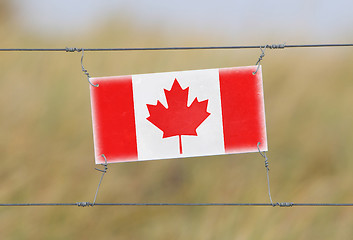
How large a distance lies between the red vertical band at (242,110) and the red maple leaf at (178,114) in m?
0.07

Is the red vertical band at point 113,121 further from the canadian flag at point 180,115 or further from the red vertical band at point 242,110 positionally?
the red vertical band at point 242,110

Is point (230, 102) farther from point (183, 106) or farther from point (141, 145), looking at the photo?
point (141, 145)

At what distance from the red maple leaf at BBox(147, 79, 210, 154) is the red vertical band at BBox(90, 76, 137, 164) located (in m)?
0.08

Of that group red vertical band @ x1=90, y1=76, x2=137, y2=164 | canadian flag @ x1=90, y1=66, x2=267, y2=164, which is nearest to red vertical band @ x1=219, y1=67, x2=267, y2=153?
canadian flag @ x1=90, y1=66, x2=267, y2=164

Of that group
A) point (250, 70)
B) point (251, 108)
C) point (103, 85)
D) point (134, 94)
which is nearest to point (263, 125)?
point (251, 108)

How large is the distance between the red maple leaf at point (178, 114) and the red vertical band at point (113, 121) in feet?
0.25

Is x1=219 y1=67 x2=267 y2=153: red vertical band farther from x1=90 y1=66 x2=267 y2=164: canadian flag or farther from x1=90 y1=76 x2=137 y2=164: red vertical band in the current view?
x1=90 y1=76 x2=137 y2=164: red vertical band

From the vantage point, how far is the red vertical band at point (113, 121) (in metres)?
1.42

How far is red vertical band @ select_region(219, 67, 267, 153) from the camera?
1413mm

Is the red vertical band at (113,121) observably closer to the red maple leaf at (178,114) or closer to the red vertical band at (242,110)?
the red maple leaf at (178,114)

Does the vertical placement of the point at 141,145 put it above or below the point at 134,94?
below

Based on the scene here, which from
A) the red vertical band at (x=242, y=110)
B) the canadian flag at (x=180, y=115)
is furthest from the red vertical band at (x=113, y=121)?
the red vertical band at (x=242, y=110)

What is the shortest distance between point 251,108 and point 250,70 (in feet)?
0.39

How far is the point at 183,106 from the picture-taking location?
1.42m
